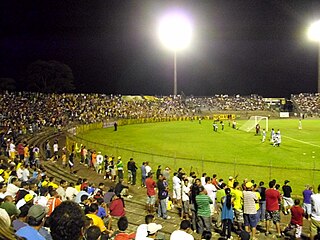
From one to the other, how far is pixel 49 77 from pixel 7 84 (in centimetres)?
979

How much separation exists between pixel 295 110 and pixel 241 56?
27.2 meters

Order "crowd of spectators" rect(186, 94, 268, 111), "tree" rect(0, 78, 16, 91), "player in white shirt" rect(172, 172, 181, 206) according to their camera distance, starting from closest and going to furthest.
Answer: "player in white shirt" rect(172, 172, 181, 206)
"tree" rect(0, 78, 16, 91)
"crowd of spectators" rect(186, 94, 268, 111)

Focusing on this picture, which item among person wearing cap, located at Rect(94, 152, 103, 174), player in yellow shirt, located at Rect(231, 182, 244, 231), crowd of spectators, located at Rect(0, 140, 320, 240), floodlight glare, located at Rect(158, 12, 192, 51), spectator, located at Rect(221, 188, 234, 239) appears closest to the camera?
crowd of spectators, located at Rect(0, 140, 320, 240)

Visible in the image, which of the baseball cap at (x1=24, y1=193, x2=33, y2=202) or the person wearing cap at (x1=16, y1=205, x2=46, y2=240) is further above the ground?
the person wearing cap at (x1=16, y1=205, x2=46, y2=240)

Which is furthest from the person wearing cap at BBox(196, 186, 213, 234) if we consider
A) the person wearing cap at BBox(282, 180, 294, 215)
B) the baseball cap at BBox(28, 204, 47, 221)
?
the baseball cap at BBox(28, 204, 47, 221)

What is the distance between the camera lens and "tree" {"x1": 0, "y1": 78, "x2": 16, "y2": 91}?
82.0 metres

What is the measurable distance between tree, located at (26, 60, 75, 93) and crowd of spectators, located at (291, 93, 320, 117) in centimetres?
5571

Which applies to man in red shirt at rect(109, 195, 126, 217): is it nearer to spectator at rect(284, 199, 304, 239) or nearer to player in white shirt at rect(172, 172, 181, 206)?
player in white shirt at rect(172, 172, 181, 206)

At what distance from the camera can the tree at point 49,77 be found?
87.3 m

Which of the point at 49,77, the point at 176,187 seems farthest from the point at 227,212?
the point at 49,77

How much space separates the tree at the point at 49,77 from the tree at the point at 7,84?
345cm

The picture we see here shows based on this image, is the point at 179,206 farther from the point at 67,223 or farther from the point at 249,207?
the point at 67,223

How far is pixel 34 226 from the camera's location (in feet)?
19.6

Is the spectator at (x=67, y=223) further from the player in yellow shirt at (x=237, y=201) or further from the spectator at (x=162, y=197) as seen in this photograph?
the spectator at (x=162, y=197)
